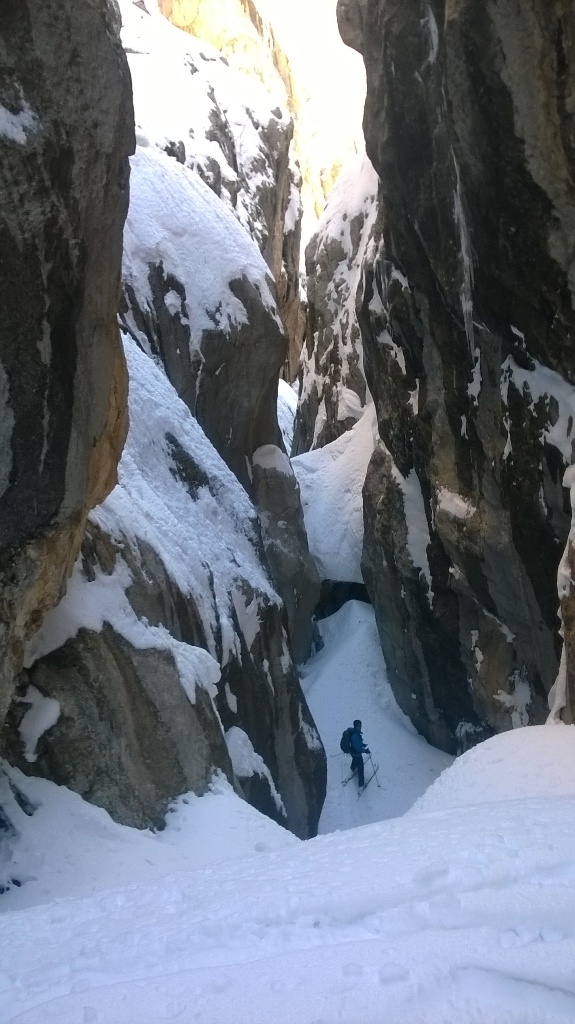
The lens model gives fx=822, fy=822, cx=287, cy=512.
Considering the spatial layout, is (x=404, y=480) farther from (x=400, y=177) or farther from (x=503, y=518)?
(x=400, y=177)

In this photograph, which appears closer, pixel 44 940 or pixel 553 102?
pixel 44 940

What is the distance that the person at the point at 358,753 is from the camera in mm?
13203

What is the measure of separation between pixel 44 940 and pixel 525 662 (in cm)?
884

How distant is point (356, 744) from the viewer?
525 inches

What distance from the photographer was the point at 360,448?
61.3 feet

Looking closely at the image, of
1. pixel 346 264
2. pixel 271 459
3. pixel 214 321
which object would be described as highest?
pixel 346 264

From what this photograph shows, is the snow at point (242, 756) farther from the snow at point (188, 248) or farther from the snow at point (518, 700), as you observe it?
the snow at point (188, 248)

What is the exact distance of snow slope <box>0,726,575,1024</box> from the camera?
2162 mm

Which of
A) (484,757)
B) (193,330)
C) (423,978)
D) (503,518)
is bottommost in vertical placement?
(484,757)

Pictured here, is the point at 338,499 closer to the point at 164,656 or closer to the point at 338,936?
the point at 164,656

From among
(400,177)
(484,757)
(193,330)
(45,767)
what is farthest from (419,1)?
(45,767)

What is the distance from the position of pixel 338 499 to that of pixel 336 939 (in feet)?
53.1

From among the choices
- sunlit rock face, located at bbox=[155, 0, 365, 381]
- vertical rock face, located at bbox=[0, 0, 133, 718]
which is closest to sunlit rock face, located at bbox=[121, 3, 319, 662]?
vertical rock face, located at bbox=[0, 0, 133, 718]

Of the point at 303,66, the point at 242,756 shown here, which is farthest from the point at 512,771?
the point at 303,66
